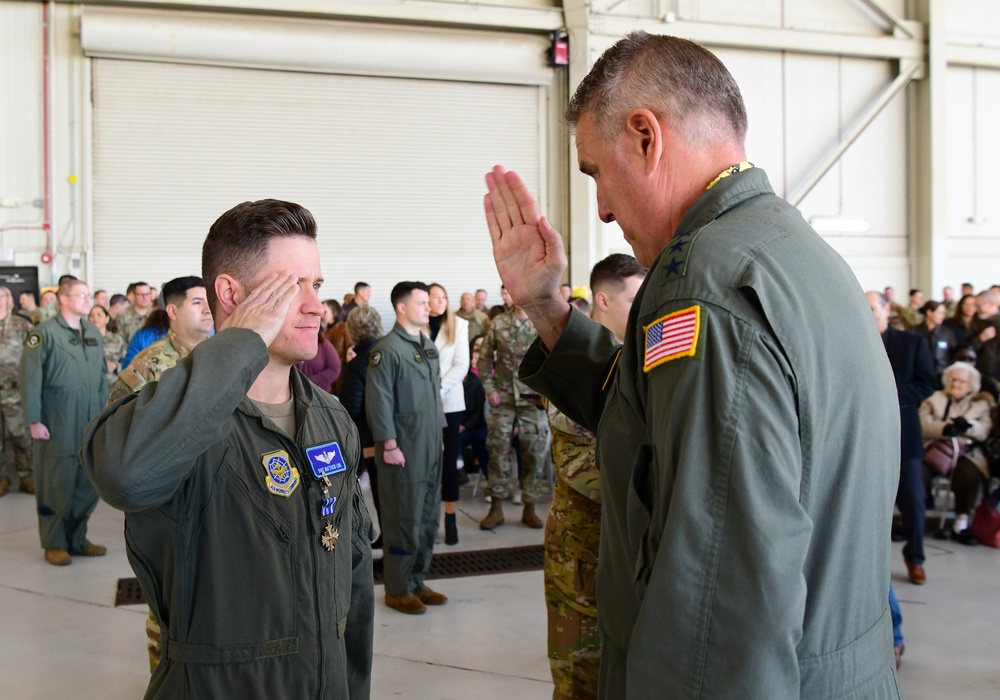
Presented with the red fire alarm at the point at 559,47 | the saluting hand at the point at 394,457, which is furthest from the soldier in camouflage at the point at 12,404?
the red fire alarm at the point at 559,47

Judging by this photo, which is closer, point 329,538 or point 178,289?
point 329,538

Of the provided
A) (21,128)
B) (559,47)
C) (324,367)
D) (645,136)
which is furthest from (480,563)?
(21,128)

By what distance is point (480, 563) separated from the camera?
18.6ft

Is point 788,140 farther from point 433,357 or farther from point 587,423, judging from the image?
point 587,423

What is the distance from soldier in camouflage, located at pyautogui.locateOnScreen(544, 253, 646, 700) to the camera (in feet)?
9.34

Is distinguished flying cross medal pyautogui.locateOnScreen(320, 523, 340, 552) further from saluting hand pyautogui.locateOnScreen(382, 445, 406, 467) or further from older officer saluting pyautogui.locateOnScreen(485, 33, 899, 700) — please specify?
saluting hand pyautogui.locateOnScreen(382, 445, 406, 467)

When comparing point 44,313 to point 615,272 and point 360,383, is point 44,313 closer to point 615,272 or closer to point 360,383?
point 360,383

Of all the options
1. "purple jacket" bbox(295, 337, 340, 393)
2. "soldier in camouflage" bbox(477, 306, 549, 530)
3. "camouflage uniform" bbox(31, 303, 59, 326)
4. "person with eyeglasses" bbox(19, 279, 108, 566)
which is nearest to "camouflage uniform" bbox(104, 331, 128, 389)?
"camouflage uniform" bbox(31, 303, 59, 326)

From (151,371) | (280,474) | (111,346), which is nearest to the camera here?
(280,474)

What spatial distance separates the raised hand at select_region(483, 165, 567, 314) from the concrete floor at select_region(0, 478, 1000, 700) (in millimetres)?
2515

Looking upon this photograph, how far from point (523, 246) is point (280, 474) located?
2.33ft

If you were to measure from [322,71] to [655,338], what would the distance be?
12.2 metres

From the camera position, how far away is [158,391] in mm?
1417

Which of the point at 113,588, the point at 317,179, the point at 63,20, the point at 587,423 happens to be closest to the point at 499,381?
the point at 113,588
